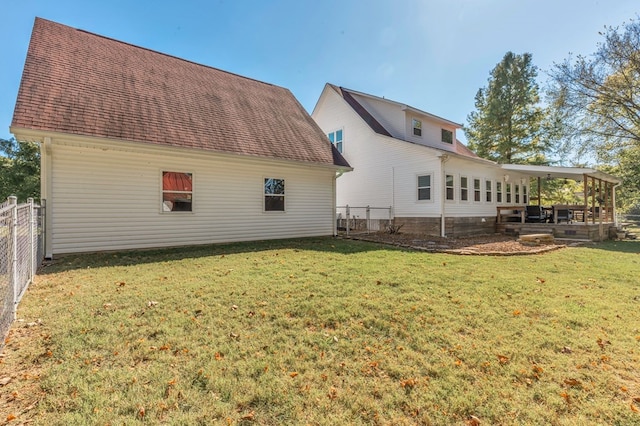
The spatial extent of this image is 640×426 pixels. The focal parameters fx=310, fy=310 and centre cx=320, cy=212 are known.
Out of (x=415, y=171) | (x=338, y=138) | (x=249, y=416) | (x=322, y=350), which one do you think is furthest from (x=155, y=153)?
(x=338, y=138)

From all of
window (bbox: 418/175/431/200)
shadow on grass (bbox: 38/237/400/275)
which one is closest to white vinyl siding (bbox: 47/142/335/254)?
shadow on grass (bbox: 38/237/400/275)

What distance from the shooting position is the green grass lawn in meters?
2.29

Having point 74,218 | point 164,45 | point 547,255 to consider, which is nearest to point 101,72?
point 74,218

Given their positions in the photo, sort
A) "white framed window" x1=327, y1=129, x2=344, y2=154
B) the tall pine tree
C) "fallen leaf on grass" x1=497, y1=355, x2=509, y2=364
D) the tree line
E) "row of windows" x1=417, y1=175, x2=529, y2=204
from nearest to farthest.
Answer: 1. "fallen leaf on grass" x1=497, y1=355, x2=509, y2=364
2. "row of windows" x1=417, y1=175, x2=529, y2=204
3. "white framed window" x1=327, y1=129, x2=344, y2=154
4. the tree line
5. the tall pine tree

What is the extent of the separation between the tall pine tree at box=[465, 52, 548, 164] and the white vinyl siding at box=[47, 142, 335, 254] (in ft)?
63.0

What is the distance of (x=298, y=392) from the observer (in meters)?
2.47

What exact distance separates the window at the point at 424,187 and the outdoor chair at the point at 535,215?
21.0ft

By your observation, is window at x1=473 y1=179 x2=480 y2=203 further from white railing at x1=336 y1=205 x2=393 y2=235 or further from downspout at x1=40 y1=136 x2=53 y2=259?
downspout at x1=40 y1=136 x2=53 y2=259

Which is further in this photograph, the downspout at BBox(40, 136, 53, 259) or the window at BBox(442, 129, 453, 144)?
the window at BBox(442, 129, 453, 144)

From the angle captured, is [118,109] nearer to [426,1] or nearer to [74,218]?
[74,218]

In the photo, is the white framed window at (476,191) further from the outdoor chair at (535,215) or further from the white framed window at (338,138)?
the white framed window at (338,138)

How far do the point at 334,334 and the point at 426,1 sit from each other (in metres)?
12.0

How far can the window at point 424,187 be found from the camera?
13.5 m

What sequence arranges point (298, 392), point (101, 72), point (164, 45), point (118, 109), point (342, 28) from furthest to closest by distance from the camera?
point (164, 45), point (342, 28), point (101, 72), point (118, 109), point (298, 392)
